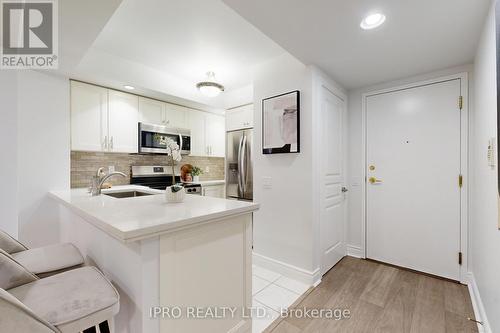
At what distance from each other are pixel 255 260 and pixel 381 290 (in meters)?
1.34

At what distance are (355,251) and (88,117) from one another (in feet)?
12.7

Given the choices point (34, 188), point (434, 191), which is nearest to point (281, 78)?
point (434, 191)

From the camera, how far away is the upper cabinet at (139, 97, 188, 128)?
3156mm

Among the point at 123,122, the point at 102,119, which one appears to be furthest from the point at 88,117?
the point at 123,122

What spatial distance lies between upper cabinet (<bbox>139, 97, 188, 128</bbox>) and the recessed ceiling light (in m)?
2.83

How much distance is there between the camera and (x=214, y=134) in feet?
13.8

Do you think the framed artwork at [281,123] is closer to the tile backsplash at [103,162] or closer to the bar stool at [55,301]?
the bar stool at [55,301]

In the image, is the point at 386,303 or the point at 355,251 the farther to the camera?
the point at 355,251

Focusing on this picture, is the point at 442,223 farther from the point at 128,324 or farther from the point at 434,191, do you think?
the point at 128,324

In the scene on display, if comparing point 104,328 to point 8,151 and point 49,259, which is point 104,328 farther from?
point 8,151

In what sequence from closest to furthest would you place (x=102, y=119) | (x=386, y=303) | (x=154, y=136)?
(x=386, y=303) → (x=102, y=119) → (x=154, y=136)

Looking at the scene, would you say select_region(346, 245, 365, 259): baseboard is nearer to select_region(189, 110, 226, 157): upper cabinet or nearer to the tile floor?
the tile floor

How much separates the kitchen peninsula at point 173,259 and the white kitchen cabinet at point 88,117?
5.29 ft

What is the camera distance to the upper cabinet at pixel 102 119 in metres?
2.59
